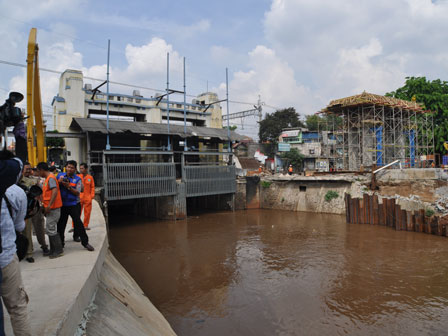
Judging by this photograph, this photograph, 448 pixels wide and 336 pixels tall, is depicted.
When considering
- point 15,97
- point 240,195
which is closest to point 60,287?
point 15,97

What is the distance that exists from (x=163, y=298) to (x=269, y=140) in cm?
3880

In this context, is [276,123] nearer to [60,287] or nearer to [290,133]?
[290,133]

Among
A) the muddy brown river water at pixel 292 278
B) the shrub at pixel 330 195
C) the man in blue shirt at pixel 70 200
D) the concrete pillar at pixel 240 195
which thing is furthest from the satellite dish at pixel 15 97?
the concrete pillar at pixel 240 195

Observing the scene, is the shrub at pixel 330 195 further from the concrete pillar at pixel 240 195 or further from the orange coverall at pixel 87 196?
the orange coverall at pixel 87 196

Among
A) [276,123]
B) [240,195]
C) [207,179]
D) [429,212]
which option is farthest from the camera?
[276,123]

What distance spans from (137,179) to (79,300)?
1441 cm

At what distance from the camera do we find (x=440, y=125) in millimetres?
30422

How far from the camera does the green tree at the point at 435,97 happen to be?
29906mm

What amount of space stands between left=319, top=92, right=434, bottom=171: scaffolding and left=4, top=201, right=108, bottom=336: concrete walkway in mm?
23347

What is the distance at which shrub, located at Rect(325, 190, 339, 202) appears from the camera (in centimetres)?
2144

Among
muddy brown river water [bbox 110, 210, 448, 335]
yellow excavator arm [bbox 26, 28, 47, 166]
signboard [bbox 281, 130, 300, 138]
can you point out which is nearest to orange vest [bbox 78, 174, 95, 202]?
yellow excavator arm [bbox 26, 28, 47, 166]

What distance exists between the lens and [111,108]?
69.4ft

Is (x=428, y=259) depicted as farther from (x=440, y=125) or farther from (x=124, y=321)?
(x=440, y=125)

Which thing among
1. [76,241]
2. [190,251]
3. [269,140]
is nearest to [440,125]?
[269,140]
